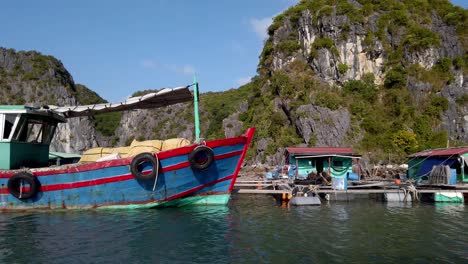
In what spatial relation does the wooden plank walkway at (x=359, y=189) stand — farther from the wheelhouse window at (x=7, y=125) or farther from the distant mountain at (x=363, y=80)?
the distant mountain at (x=363, y=80)

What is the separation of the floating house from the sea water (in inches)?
256

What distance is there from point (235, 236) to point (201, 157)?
13.6 ft

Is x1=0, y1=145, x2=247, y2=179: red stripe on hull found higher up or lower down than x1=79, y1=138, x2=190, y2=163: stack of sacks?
lower down

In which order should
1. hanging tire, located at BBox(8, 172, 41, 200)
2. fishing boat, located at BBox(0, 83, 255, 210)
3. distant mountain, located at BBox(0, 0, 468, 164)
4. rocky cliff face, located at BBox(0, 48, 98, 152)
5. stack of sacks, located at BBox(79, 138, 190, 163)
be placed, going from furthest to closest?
rocky cliff face, located at BBox(0, 48, 98, 152)
distant mountain, located at BBox(0, 0, 468, 164)
stack of sacks, located at BBox(79, 138, 190, 163)
hanging tire, located at BBox(8, 172, 41, 200)
fishing boat, located at BBox(0, 83, 255, 210)

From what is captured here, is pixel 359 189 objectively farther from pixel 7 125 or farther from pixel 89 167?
pixel 7 125

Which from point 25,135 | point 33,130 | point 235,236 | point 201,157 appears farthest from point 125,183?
point 33,130

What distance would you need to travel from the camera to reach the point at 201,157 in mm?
13852

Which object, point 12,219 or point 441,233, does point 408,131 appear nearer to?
point 441,233

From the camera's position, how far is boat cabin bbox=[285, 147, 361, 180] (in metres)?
23.8

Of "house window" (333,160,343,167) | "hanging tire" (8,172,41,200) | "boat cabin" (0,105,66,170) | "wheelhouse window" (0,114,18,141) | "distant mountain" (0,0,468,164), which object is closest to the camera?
"hanging tire" (8,172,41,200)

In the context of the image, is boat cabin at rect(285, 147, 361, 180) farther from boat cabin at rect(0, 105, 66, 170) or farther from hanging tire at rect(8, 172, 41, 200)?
hanging tire at rect(8, 172, 41, 200)

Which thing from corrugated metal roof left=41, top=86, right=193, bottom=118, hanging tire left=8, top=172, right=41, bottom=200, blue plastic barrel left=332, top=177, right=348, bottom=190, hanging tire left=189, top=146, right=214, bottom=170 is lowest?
blue plastic barrel left=332, top=177, right=348, bottom=190

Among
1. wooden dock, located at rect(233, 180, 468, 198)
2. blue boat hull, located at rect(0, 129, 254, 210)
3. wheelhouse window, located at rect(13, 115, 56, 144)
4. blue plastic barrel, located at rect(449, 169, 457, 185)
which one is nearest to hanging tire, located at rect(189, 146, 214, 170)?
blue boat hull, located at rect(0, 129, 254, 210)

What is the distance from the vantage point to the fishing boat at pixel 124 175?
13523mm
